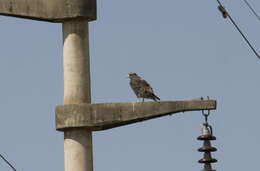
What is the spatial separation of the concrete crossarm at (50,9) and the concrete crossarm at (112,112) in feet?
3.55

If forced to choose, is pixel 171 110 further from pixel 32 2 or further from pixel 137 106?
pixel 32 2

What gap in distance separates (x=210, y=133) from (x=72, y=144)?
1509mm

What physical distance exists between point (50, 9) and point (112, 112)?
1424 millimetres

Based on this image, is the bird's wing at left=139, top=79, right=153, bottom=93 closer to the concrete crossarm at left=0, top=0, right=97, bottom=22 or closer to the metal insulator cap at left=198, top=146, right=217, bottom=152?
the concrete crossarm at left=0, top=0, right=97, bottom=22

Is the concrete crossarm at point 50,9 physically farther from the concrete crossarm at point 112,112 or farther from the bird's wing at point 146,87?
the bird's wing at point 146,87

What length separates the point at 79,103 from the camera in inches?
519

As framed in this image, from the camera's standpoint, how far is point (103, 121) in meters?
13.0

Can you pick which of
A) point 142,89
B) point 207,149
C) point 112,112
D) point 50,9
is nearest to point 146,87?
point 142,89

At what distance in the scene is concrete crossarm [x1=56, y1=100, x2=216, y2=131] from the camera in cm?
1297

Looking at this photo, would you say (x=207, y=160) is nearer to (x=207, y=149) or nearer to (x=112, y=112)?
(x=207, y=149)

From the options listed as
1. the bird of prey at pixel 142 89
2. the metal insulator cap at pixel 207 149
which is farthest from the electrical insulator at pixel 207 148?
the bird of prey at pixel 142 89

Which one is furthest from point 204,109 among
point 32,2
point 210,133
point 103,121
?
point 32,2

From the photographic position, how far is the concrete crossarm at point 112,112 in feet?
42.5

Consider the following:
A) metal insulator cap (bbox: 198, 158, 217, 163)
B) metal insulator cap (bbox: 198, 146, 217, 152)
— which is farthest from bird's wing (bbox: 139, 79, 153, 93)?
metal insulator cap (bbox: 198, 158, 217, 163)
